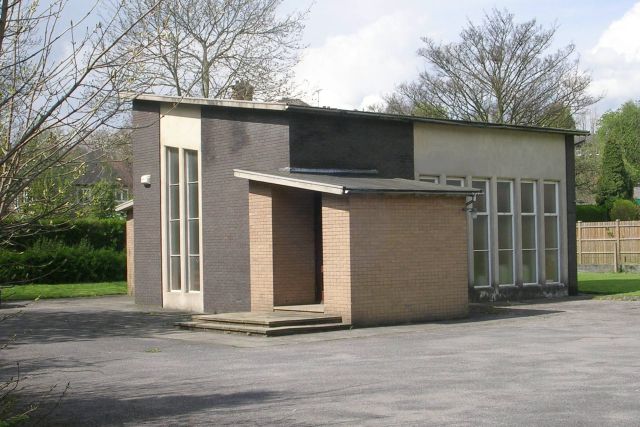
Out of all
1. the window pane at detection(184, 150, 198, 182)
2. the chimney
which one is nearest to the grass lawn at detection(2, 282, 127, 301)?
the chimney

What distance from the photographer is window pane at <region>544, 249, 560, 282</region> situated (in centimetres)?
2491

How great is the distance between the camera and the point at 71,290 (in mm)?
31609

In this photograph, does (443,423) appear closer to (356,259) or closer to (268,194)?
(356,259)

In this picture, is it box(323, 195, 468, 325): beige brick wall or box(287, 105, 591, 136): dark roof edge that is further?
box(287, 105, 591, 136): dark roof edge

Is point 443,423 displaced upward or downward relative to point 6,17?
downward

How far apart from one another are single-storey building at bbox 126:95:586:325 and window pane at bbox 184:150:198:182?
0.10 ft

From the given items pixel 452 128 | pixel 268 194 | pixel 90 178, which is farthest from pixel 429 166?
pixel 90 178

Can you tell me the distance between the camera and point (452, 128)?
22.8 metres

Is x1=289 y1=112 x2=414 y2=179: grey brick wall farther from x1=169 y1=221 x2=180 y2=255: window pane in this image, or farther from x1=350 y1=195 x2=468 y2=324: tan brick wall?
x1=169 y1=221 x2=180 y2=255: window pane

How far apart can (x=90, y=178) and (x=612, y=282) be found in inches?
963

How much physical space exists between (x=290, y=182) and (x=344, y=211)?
130 cm

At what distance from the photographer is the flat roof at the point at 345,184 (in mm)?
17281

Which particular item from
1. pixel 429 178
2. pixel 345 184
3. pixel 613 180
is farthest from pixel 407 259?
pixel 613 180

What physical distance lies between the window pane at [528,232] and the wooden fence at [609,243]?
1489 cm
